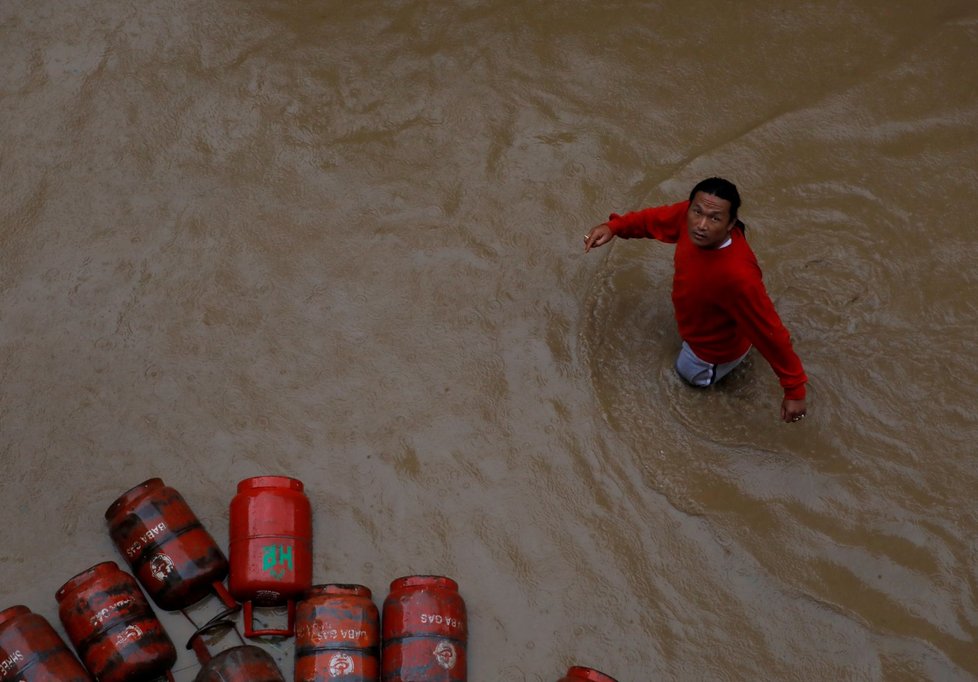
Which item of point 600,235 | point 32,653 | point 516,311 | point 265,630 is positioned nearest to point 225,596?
point 265,630

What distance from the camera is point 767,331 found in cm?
345

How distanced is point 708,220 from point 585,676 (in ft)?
5.49

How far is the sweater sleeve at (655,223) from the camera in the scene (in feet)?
12.1

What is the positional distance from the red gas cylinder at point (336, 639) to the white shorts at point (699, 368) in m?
1.63

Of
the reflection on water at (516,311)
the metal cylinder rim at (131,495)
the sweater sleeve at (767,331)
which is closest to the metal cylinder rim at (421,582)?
→ the reflection on water at (516,311)

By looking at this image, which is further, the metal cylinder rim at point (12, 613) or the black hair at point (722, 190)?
the metal cylinder rim at point (12, 613)

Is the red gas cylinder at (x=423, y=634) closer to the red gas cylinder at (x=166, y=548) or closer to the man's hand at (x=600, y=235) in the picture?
the red gas cylinder at (x=166, y=548)

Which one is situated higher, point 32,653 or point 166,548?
point 166,548

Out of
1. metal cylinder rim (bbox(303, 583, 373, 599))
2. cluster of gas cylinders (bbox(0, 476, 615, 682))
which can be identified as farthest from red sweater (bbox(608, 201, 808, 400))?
metal cylinder rim (bbox(303, 583, 373, 599))

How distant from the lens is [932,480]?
3.96m

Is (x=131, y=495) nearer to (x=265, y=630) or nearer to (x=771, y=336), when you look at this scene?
(x=265, y=630)

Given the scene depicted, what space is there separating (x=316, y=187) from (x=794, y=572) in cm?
279

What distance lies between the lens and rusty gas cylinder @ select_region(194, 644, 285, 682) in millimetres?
3365

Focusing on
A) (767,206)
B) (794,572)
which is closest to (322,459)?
(794,572)
